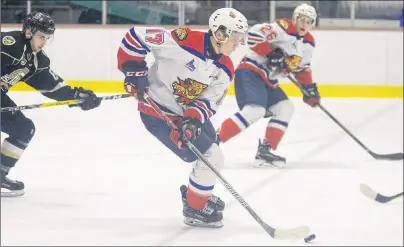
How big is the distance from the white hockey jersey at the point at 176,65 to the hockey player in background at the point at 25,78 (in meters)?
0.07

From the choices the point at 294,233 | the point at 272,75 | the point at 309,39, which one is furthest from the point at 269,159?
the point at 294,233

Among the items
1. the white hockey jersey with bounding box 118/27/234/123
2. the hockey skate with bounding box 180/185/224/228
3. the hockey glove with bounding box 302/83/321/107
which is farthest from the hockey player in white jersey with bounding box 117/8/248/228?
the hockey glove with bounding box 302/83/321/107

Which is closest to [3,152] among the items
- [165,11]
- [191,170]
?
[165,11]

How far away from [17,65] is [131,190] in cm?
58

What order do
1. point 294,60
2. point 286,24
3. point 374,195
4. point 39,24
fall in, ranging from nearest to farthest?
point 39,24, point 286,24, point 294,60, point 374,195

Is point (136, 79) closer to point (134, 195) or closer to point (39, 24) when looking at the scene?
point (39, 24)

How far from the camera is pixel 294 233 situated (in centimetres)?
83

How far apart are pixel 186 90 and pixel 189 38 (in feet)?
0.21

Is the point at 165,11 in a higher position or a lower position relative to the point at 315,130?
higher

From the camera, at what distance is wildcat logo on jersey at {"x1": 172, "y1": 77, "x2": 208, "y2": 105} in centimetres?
76

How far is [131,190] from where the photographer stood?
118 cm

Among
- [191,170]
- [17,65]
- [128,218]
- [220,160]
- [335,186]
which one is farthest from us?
[335,186]

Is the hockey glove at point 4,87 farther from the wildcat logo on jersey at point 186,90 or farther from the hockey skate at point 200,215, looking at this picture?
the hockey skate at point 200,215

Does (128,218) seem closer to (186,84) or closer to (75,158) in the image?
(75,158)
